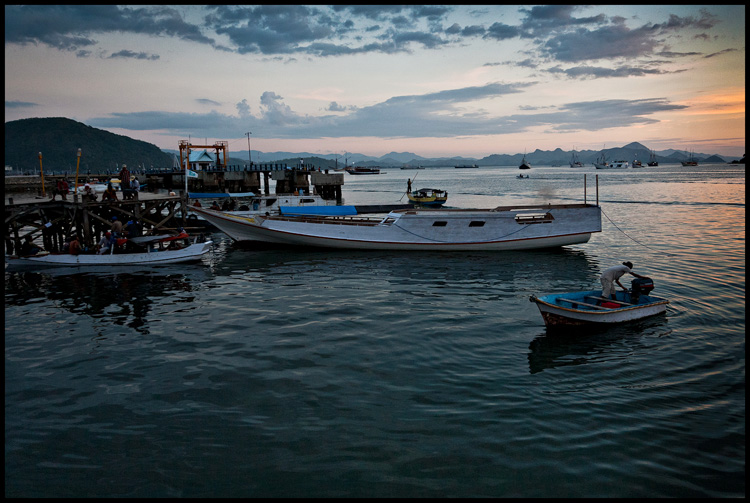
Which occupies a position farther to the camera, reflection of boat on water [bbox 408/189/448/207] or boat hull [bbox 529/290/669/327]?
reflection of boat on water [bbox 408/189/448/207]

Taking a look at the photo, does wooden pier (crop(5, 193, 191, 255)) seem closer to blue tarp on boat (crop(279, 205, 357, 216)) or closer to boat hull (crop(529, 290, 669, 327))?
blue tarp on boat (crop(279, 205, 357, 216))

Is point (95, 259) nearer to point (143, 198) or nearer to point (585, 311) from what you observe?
point (143, 198)

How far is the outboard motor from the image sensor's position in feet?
48.3

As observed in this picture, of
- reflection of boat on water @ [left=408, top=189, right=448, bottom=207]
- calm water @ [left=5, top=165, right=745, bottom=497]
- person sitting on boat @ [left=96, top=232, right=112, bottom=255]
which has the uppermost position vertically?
reflection of boat on water @ [left=408, top=189, right=448, bottom=207]

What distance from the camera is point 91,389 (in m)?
10.5

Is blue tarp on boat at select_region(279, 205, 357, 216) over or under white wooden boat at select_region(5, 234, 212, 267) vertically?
over

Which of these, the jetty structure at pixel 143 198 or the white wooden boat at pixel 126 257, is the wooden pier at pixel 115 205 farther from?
the white wooden boat at pixel 126 257

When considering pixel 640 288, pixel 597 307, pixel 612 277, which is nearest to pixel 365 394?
pixel 597 307

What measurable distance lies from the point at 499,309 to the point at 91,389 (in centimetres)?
1261

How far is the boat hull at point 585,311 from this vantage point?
13422 millimetres

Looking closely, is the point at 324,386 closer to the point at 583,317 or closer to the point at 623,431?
the point at 623,431

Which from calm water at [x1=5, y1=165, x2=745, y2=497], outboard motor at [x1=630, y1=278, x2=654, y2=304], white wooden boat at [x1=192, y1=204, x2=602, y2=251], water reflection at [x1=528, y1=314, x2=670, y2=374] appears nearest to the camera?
calm water at [x1=5, y1=165, x2=745, y2=497]

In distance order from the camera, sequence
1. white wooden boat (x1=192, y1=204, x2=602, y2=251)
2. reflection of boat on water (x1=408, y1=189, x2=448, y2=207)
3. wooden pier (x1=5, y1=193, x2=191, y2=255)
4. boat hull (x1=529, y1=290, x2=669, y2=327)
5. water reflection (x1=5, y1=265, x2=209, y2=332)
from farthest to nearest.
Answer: reflection of boat on water (x1=408, y1=189, x2=448, y2=207), white wooden boat (x1=192, y1=204, x2=602, y2=251), wooden pier (x1=5, y1=193, x2=191, y2=255), water reflection (x1=5, y1=265, x2=209, y2=332), boat hull (x1=529, y1=290, x2=669, y2=327)

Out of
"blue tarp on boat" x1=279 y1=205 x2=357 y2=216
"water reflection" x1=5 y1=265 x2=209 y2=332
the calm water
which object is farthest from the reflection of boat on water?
the calm water
